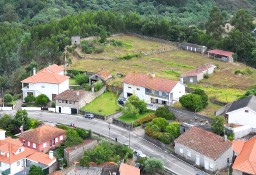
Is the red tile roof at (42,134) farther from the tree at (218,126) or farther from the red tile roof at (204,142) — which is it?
the tree at (218,126)

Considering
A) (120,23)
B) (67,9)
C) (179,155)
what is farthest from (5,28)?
(179,155)

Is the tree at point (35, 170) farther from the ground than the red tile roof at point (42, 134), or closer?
closer

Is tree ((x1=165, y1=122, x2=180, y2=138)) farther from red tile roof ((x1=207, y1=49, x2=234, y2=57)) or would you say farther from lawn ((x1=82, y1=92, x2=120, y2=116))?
red tile roof ((x1=207, y1=49, x2=234, y2=57))

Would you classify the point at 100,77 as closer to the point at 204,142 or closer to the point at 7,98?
the point at 7,98

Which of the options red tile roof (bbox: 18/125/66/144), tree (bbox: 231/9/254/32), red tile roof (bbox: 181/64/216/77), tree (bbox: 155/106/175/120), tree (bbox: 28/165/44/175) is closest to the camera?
tree (bbox: 28/165/44/175)

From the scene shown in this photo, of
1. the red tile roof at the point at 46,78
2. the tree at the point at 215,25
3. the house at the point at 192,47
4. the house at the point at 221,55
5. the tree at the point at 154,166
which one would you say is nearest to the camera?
the tree at the point at 154,166

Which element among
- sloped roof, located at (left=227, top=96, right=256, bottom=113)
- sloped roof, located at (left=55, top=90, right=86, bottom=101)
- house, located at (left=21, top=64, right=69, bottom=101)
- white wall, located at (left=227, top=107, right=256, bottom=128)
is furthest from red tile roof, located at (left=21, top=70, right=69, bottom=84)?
white wall, located at (left=227, top=107, right=256, bottom=128)

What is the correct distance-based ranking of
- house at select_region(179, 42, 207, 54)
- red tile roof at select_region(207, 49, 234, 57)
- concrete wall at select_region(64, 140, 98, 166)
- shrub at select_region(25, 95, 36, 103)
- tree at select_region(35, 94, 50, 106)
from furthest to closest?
house at select_region(179, 42, 207, 54)
red tile roof at select_region(207, 49, 234, 57)
shrub at select_region(25, 95, 36, 103)
tree at select_region(35, 94, 50, 106)
concrete wall at select_region(64, 140, 98, 166)

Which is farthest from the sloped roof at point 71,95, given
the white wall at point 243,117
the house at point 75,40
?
the house at point 75,40
